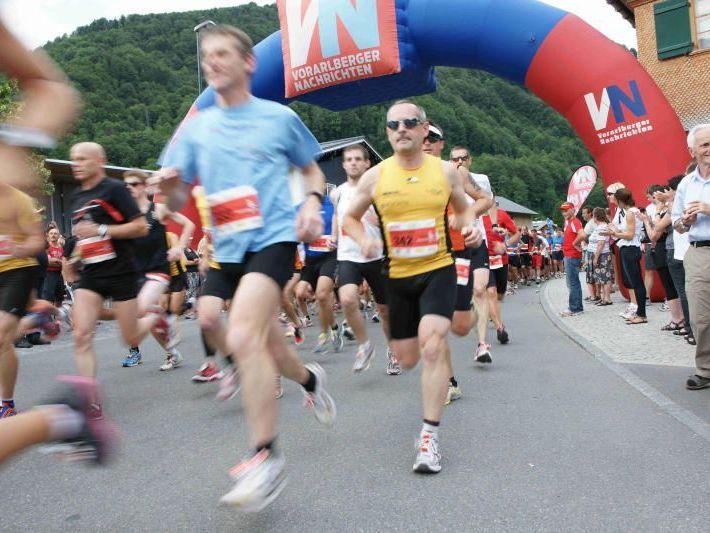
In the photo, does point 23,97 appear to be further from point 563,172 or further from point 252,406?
point 563,172

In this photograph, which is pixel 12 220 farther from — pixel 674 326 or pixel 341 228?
pixel 674 326

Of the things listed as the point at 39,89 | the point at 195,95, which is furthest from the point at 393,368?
the point at 195,95

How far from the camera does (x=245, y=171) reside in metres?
3.06

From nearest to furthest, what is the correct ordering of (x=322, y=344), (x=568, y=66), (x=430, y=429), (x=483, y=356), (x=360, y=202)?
1. (x=430, y=429)
2. (x=360, y=202)
3. (x=483, y=356)
4. (x=322, y=344)
5. (x=568, y=66)

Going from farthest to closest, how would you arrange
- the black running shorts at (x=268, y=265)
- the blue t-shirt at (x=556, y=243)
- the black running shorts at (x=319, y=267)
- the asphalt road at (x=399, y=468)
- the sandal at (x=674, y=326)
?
the blue t-shirt at (x=556, y=243), the sandal at (x=674, y=326), the black running shorts at (x=319, y=267), the black running shorts at (x=268, y=265), the asphalt road at (x=399, y=468)

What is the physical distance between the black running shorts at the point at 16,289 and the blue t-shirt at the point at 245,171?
173cm

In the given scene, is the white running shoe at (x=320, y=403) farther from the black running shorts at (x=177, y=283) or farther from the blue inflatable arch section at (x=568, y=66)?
the blue inflatable arch section at (x=568, y=66)

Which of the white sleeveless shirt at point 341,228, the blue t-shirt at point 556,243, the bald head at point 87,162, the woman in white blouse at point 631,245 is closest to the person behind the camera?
the bald head at point 87,162

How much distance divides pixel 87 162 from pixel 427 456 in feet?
10.3

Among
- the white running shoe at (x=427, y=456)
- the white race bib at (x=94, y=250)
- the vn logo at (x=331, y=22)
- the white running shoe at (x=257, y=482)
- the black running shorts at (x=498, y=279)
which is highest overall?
the vn logo at (x=331, y=22)

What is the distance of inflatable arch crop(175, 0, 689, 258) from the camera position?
10875 millimetres

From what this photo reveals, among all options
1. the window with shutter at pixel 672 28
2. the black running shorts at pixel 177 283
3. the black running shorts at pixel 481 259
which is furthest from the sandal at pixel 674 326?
the window with shutter at pixel 672 28

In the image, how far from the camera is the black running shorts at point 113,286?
15.1ft

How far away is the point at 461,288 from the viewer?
4.60m
